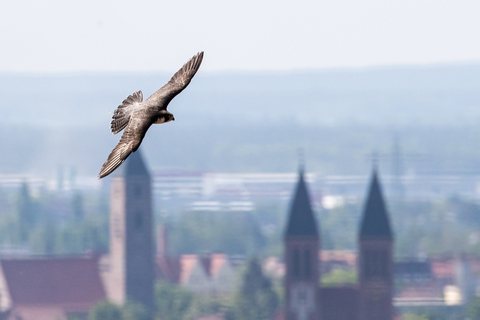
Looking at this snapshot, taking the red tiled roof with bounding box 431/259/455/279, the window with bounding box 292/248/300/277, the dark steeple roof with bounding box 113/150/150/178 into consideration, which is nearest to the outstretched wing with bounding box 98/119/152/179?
the window with bounding box 292/248/300/277

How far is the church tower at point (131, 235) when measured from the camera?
10956 cm

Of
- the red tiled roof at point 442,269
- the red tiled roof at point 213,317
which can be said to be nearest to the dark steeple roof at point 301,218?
the red tiled roof at point 213,317

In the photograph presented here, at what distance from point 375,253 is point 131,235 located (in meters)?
31.6

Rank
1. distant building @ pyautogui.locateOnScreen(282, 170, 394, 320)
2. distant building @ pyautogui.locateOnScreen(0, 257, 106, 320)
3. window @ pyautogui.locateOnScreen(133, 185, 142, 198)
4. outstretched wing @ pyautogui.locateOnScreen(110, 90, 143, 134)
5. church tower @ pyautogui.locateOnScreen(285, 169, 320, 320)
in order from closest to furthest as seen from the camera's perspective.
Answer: outstretched wing @ pyautogui.locateOnScreen(110, 90, 143, 134)
church tower @ pyautogui.locateOnScreen(285, 169, 320, 320)
distant building @ pyautogui.locateOnScreen(282, 170, 394, 320)
window @ pyautogui.locateOnScreen(133, 185, 142, 198)
distant building @ pyautogui.locateOnScreen(0, 257, 106, 320)

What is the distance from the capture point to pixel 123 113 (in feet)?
42.1

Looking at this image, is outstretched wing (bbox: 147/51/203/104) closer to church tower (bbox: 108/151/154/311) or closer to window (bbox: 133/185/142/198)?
church tower (bbox: 108/151/154/311)

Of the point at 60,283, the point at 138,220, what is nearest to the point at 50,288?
the point at 60,283

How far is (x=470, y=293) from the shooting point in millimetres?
143625

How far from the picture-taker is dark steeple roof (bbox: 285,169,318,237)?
302ft

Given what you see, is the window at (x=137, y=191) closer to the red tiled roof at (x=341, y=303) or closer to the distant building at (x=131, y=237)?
the distant building at (x=131, y=237)

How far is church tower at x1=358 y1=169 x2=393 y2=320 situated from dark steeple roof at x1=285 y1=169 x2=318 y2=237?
455 centimetres

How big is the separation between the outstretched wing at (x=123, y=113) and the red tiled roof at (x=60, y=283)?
109 metres

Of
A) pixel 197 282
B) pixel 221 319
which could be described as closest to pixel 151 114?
pixel 221 319

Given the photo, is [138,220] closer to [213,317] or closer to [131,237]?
[131,237]
